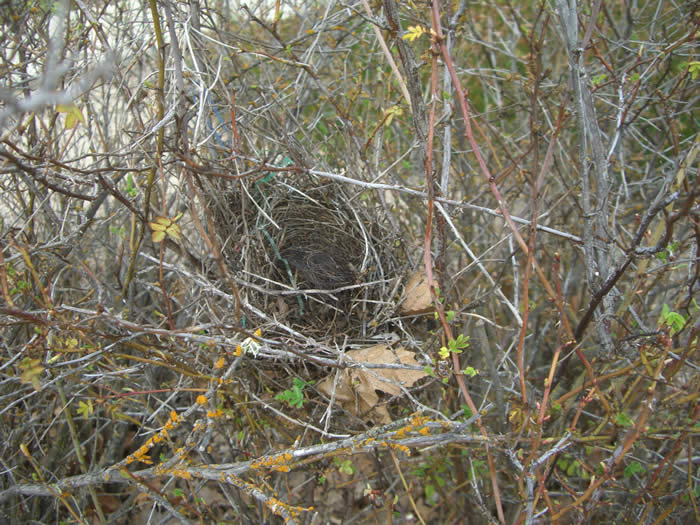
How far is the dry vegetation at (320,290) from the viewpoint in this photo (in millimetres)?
1579

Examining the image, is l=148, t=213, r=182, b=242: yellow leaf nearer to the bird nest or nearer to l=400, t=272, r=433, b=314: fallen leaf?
the bird nest

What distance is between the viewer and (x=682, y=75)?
2.03m

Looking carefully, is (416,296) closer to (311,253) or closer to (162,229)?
(311,253)

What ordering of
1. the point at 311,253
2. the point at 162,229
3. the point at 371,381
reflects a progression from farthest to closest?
the point at 311,253 → the point at 371,381 → the point at 162,229

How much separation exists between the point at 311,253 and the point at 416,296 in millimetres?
590

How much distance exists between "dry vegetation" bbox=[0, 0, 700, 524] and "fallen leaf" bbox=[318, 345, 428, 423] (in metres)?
0.01

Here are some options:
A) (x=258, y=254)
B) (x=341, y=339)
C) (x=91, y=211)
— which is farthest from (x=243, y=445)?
(x=91, y=211)

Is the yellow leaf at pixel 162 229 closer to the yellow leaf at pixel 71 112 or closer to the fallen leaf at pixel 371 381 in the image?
the yellow leaf at pixel 71 112

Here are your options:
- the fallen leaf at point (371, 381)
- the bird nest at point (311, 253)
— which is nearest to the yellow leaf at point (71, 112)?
the bird nest at point (311, 253)

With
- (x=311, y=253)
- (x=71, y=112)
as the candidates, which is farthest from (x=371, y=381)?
(x=71, y=112)

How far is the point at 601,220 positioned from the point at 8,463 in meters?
2.47

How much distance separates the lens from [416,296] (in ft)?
6.13

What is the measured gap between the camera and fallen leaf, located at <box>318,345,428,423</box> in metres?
1.69

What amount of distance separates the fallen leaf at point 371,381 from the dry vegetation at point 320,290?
10 millimetres
